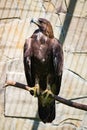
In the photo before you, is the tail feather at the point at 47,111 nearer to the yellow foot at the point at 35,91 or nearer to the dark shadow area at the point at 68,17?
the yellow foot at the point at 35,91

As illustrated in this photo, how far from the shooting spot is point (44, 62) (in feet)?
11.7

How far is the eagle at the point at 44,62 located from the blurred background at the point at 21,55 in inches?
35.5

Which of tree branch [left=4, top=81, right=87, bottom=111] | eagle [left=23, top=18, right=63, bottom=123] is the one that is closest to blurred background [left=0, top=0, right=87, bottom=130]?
eagle [left=23, top=18, right=63, bottom=123]

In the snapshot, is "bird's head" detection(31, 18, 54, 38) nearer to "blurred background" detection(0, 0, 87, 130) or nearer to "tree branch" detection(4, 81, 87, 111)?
"tree branch" detection(4, 81, 87, 111)

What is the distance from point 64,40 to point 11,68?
45 cm

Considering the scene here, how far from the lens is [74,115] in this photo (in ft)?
15.5

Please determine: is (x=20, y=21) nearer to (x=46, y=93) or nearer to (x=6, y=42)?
(x=6, y=42)

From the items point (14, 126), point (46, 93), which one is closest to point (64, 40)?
point (14, 126)

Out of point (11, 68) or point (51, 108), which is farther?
point (11, 68)

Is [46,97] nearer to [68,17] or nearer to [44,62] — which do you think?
[44,62]

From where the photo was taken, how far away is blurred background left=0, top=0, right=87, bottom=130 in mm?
4543

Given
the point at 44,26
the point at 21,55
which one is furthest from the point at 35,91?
the point at 21,55

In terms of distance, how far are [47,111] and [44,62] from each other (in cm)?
29

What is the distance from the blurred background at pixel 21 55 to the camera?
14.9 ft
